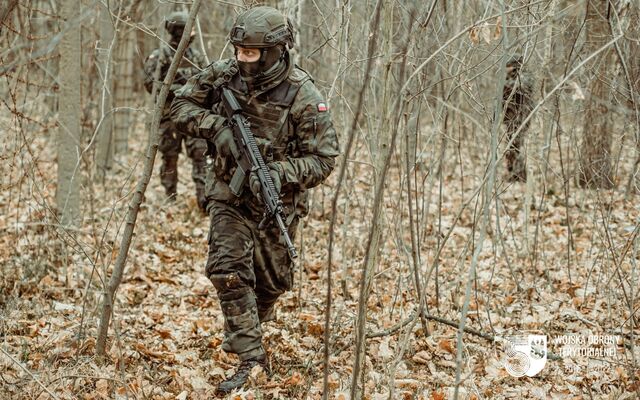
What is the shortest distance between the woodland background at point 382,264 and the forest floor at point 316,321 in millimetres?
20

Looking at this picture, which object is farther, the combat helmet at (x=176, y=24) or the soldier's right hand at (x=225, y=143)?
the combat helmet at (x=176, y=24)

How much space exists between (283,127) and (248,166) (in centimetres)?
37

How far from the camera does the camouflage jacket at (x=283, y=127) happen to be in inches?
172

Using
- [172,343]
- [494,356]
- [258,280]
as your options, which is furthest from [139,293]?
[494,356]

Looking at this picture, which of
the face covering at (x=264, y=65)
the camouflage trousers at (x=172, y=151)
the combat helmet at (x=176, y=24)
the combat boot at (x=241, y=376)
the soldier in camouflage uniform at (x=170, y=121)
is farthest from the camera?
the camouflage trousers at (x=172, y=151)

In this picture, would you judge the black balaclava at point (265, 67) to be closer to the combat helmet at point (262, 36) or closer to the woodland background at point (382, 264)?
the combat helmet at point (262, 36)

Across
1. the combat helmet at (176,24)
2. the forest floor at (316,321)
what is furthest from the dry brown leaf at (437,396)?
the combat helmet at (176,24)

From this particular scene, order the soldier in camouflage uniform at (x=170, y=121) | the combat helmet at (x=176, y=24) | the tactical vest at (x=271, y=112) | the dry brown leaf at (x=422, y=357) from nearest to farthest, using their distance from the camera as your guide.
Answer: the tactical vest at (x=271, y=112) → the dry brown leaf at (x=422, y=357) → the combat helmet at (x=176, y=24) → the soldier in camouflage uniform at (x=170, y=121)

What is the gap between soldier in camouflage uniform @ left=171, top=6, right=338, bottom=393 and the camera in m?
4.26

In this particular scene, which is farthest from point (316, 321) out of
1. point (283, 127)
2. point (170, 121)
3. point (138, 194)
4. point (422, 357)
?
point (170, 121)

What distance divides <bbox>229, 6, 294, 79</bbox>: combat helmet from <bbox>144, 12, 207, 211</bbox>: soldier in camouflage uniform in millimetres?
4036

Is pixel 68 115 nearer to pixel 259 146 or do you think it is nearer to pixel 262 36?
pixel 259 146

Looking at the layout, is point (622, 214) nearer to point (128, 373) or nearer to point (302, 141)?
point (302, 141)

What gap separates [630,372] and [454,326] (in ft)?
4.53
